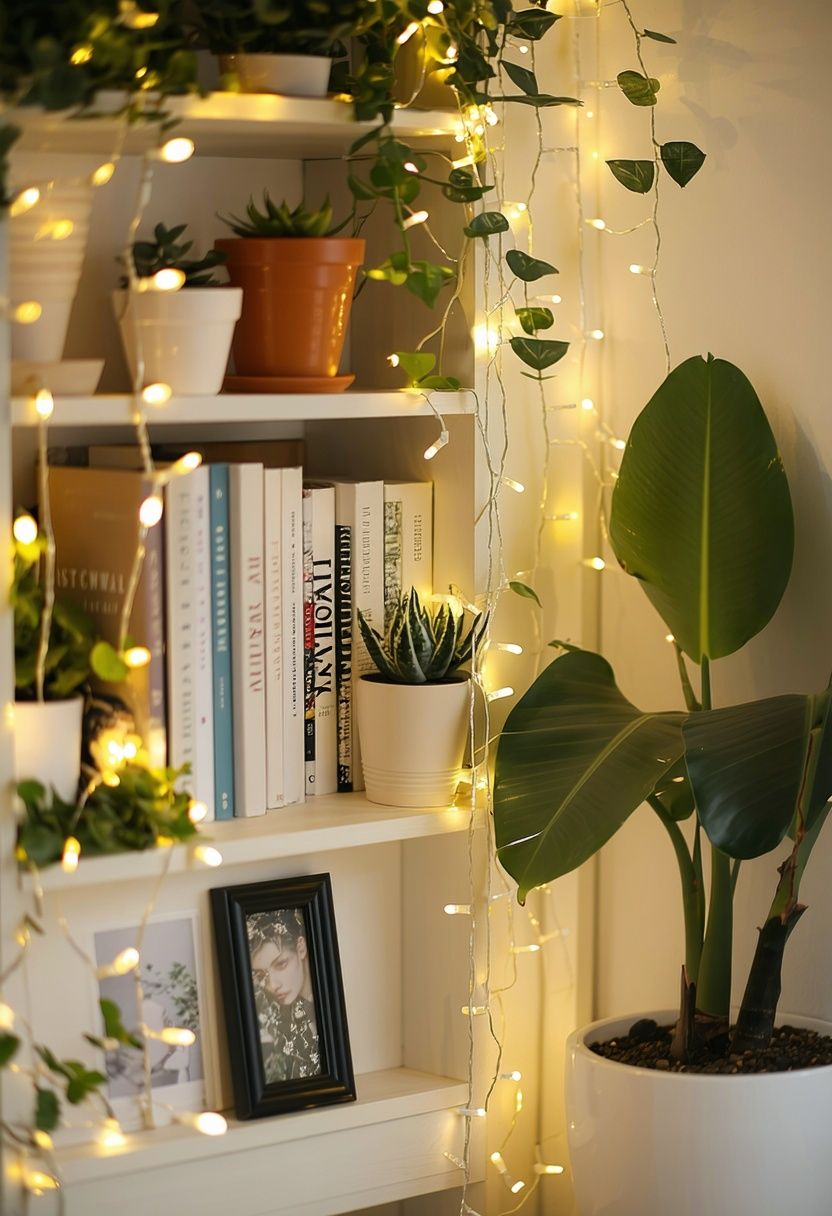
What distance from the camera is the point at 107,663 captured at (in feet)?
4.35

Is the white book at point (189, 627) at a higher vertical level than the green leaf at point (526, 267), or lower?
lower

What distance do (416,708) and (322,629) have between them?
134mm

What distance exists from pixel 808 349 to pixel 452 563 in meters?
0.42

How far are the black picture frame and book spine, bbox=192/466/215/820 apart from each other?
0.42 feet

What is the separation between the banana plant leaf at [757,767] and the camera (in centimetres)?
126

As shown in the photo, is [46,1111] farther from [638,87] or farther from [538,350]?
[638,87]

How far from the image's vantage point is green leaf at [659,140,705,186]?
149 centimetres

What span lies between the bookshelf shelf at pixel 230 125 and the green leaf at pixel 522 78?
0.07 metres

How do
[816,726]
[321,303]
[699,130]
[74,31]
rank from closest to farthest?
1. [74,31]
2. [816,726]
3. [321,303]
4. [699,130]

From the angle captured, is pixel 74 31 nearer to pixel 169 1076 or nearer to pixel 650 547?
pixel 650 547

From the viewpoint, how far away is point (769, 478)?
56.7 inches

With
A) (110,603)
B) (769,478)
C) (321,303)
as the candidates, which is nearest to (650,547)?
(769,478)

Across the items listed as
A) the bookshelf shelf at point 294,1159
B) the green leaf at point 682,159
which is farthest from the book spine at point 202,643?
the green leaf at point 682,159

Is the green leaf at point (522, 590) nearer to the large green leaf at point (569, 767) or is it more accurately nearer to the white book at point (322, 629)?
the large green leaf at point (569, 767)
